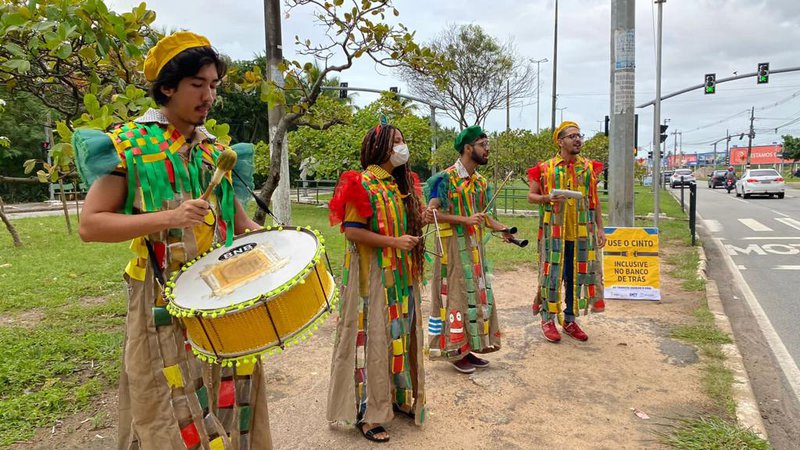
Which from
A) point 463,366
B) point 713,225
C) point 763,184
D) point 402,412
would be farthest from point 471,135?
point 763,184

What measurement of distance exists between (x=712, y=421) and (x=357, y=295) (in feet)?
7.76

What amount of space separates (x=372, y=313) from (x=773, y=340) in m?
4.37

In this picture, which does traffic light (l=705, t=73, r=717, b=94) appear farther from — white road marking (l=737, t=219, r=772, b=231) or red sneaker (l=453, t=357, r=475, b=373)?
red sneaker (l=453, t=357, r=475, b=373)

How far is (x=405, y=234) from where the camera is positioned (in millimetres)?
3271

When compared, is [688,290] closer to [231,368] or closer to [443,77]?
[443,77]

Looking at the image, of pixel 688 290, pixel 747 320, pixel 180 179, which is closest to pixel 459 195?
pixel 180 179

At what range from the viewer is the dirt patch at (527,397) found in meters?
3.24

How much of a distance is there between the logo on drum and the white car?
94.1 feet

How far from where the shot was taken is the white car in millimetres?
24594

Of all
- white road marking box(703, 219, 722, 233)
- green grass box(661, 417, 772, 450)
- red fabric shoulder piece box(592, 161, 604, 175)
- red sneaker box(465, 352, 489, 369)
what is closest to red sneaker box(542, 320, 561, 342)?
red sneaker box(465, 352, 489, 369)

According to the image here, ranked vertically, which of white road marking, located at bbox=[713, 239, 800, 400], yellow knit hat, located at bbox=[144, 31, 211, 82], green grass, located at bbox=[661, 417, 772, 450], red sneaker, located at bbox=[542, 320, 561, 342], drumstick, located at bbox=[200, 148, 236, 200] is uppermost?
yellow knit hat, located at bbox=[144, 31, 211, 82]

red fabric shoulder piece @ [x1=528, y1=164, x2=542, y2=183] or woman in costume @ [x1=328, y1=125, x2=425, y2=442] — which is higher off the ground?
red fabric shoulder piece @ [x1=528, y1=164, x2=542, y2=183]

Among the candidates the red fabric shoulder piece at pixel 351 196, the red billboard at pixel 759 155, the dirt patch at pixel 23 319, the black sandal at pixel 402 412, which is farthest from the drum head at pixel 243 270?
the red billboard at pixel 759 155

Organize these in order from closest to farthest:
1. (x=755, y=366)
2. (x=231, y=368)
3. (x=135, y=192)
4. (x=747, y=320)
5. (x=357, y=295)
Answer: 1. (x=135, y=192)
2. (x=231, y=368)
3. (x=357, y=295)
4. (x=755, y=366)
5. (x=747, y=320)
